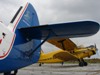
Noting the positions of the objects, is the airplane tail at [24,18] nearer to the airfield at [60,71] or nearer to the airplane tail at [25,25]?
the airplane tail at [25,25]

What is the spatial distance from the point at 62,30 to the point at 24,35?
3.90 feet

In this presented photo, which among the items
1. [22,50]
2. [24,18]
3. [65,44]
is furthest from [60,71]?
[65,44]

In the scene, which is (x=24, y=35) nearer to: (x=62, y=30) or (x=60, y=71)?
(x=62, y=30)

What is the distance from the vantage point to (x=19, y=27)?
7848 mm

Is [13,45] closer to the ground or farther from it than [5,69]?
farther from it

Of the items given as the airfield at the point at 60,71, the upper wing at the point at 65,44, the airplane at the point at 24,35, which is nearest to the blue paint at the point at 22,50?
the airplane at the point at 24,35

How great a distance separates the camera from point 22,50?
7723 mm

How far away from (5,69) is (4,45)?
0.75 metres

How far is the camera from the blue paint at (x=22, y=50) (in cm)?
692

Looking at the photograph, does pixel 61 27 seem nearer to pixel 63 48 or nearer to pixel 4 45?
pixel 4 45

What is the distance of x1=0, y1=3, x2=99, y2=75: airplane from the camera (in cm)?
672

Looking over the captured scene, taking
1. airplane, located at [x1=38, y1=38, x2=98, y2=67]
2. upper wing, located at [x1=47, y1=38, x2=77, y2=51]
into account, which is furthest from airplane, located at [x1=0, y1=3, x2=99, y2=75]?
airplane, located at [x1=38, y1=38, x2=98, y2=67]

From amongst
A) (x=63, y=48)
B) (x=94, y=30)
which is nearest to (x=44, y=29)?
(x=94, y=30)

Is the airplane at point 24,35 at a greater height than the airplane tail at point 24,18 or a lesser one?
lesser
